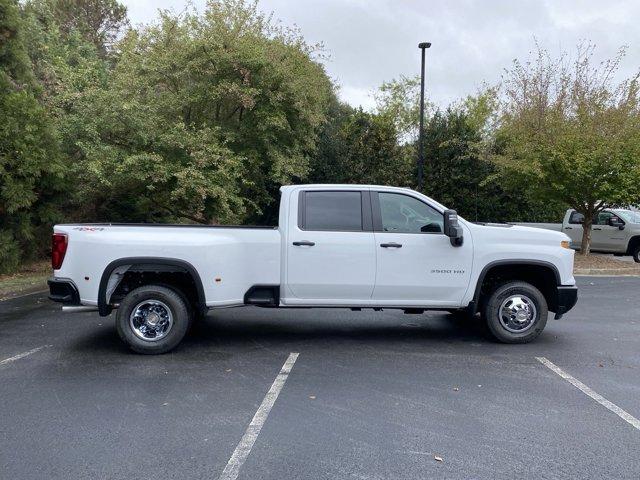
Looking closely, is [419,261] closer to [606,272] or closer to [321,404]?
[321,404]

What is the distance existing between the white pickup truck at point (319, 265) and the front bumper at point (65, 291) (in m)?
0.01

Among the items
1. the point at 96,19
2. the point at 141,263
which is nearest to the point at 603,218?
the point at 141,263

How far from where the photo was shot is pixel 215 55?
16.2 metres

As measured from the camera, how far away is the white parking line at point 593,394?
15.2 ft

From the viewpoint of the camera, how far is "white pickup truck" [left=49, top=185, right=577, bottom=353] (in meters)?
6.32

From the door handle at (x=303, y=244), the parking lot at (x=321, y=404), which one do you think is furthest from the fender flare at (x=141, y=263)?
the door handle at (x=303, y=244)

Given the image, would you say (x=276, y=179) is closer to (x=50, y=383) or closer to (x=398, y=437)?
(x=50, y=383)

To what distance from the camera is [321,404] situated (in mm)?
4918

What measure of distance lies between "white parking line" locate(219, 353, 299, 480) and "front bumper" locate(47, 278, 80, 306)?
2.52 meters

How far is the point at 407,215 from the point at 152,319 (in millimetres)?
3280

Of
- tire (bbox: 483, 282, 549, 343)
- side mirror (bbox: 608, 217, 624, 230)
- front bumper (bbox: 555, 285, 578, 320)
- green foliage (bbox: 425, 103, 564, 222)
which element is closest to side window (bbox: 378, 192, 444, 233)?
tire (bbox: 483, 282, 549, 343)

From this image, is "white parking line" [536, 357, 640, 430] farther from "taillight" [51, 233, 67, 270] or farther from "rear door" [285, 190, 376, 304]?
"taillight" [51, 233, 67, 270]

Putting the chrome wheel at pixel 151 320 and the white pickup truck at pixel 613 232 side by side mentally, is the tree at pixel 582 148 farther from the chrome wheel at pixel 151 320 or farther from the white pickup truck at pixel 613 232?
the chrome wheel at pixel 151 320

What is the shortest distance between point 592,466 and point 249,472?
2327mm
